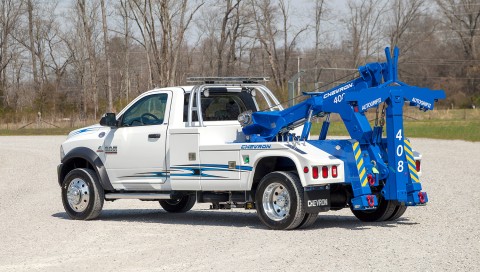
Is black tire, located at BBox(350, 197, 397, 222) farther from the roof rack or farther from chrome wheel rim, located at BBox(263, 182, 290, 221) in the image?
the roof rack

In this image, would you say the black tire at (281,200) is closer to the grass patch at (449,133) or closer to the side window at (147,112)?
the side window at (147,112)

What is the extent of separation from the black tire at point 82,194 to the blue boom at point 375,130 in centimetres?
352

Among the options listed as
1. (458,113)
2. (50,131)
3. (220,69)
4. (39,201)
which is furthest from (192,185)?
(220,69)

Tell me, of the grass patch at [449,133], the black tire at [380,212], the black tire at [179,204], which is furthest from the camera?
the grass patch at [449,133]

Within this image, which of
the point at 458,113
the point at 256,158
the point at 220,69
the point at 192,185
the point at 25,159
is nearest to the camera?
the point at 256,158

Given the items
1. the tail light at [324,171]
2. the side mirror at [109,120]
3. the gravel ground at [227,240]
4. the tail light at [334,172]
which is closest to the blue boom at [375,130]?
the tail light at [334,172]

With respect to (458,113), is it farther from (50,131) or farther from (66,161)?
(66,161)

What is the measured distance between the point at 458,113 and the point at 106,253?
63.3m

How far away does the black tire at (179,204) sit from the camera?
51.2ft

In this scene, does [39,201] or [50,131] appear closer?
[39,201]

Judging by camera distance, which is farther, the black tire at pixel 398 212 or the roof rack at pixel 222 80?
the roof rack at pixel 222 80

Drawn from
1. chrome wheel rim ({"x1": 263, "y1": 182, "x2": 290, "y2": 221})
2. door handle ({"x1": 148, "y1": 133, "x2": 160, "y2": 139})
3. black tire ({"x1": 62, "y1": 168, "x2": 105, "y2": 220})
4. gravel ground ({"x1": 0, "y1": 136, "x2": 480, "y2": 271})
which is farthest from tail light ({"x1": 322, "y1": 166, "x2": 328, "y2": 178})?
black tire ({"x1": 62, "y1": 168, "x2": 105, "y2": 220})

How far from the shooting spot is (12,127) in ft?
241

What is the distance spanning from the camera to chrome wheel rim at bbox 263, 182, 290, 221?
12.3m
